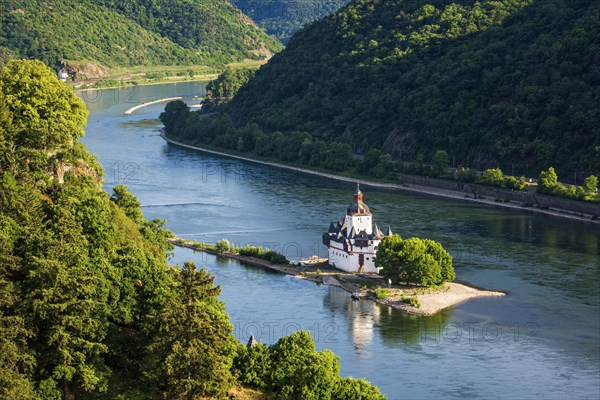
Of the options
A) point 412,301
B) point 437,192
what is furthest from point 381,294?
point 437,192

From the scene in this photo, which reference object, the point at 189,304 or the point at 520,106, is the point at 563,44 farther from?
the point at 189,304

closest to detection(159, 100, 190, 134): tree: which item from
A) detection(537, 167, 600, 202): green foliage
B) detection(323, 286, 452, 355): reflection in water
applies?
detection(537, 167, 600, 202): green foliage

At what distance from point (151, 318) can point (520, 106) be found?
86.1 metres

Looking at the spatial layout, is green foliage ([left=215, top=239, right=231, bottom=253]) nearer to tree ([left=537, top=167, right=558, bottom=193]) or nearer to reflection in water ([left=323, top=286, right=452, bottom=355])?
reflection in water ([left=323, top=286, right=452, bottom=355])

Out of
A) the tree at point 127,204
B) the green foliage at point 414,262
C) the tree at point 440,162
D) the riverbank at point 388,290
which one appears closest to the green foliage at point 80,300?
the tree at point 127,204

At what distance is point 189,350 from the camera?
187 ft

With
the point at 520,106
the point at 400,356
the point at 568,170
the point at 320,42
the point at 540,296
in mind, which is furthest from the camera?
the point at 320,42

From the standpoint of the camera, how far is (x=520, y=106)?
455 feet

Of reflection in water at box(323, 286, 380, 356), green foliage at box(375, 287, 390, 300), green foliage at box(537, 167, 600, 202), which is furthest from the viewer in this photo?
green foliage at box(537, 167, 600, 202)

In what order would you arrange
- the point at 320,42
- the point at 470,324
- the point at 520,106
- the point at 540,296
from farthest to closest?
the point at 320,42 < the point at 520,106 < the point at 540,296 < the point at 470,324

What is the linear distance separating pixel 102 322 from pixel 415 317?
28.1 meters

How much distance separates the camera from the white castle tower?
92.6 meters

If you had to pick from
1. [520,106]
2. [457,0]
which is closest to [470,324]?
[520,106]

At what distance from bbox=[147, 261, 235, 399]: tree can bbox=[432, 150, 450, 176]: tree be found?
77.4 m
